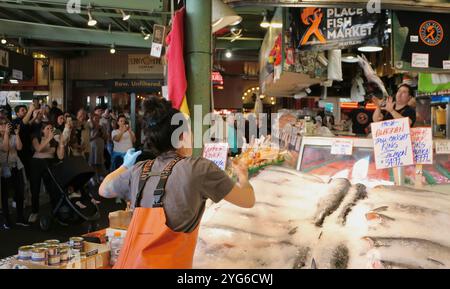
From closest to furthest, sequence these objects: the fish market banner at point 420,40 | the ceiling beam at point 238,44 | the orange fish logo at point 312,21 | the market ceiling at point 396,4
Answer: the market ceiling at point 396,4
the fish market banner at point 420,40
the orange fish logo at point 312,21
the ceiling beam at point 238,44

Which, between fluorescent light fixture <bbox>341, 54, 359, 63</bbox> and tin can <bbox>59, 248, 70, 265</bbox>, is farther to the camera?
fluorescent light fixture <bbox>341, 54, 359, 63</bbox>

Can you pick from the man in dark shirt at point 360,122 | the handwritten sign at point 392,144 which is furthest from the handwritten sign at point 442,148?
the man in dark shirt at point 360,122

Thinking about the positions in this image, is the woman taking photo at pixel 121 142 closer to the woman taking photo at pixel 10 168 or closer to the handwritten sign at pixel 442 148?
the woman taking photo at pixel 10 168

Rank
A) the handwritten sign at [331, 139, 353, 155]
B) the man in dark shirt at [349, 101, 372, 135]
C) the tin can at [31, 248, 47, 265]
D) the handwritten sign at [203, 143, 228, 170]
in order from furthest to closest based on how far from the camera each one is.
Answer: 1. the man in dark shirt at [349, 101, 372, 135]
2. the handwritten sign at [203, 143, 228, 170]
3. the handwritten sign at [331, 139, 353, 155]
4. the tin can at [31, 248, 47, 265]

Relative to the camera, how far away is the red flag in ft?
11.2

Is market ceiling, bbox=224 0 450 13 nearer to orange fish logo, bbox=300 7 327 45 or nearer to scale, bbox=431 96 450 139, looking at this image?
orange fish logo, bbox=300 7 327 45

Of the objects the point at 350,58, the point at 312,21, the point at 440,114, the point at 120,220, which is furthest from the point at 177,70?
the point at 440,114

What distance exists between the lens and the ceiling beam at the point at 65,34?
31.6 ft

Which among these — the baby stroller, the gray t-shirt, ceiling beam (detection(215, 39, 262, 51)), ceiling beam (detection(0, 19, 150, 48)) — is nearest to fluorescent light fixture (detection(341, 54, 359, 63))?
ceiling beam (detection(215, 39, 262, 51))

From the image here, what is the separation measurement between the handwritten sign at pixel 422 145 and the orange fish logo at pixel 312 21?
10.3 feet

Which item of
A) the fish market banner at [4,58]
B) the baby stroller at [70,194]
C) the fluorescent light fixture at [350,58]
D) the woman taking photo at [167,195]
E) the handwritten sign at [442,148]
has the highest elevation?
the fish market banner at [4,58]

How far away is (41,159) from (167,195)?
5.99 m
